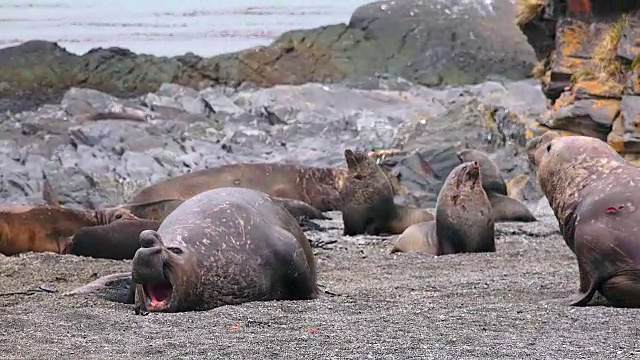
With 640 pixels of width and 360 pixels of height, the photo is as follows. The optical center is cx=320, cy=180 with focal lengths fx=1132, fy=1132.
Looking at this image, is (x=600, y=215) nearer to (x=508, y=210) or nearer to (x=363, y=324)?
(x=363, y=324)

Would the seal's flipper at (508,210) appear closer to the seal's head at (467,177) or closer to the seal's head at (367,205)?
the seal's head at (367,205)

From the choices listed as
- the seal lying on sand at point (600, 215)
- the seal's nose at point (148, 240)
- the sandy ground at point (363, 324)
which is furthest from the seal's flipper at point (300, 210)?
the seal's nose at point (148, 240)

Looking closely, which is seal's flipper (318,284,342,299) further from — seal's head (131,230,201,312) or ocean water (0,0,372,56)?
ocean water (0,0,372,56)

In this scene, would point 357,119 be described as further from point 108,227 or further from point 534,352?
point 534,352

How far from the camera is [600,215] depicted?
576 centimetres

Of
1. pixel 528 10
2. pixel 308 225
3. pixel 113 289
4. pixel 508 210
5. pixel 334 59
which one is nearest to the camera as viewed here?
pixel 113 289

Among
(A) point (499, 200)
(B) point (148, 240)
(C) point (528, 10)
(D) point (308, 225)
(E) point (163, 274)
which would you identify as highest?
(C) point (528, 10)

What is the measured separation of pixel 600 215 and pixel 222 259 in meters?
1.93

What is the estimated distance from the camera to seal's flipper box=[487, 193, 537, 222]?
1084 cm

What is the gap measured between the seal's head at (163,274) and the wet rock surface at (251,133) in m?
8.18

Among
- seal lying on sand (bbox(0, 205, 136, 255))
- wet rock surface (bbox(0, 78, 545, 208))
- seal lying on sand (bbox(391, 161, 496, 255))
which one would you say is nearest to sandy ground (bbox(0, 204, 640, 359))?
seal lying on sand (bbox(391, 161, 496, 255))

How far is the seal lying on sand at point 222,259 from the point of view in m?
5.30

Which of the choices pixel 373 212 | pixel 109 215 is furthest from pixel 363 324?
pixel 373 212

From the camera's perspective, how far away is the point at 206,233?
19.0ft
